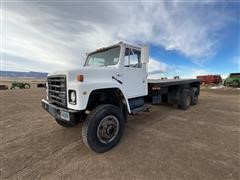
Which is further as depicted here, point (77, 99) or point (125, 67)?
point (125, 67)

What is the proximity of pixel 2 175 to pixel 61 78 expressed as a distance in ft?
6.59

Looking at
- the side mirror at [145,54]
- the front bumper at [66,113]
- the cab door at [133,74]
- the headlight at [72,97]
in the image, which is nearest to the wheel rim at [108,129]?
the front bumper at [66,113]

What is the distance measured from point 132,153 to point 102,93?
5.01 ft

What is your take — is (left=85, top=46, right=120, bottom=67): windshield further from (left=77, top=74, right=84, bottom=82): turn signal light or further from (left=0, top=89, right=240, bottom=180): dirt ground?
(left=0, top=89, right=240, bottom=180): dirt ground

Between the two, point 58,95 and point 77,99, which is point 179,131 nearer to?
point 77,99

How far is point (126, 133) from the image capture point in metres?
4.21

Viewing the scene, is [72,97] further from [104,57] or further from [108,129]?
[104,57]

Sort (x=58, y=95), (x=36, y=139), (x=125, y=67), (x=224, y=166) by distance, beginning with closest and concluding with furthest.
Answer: (x=224, y=166)
(x=58, y=95)
(x=36, y=139)
(x=125, y=67)

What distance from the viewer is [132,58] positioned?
4.37 meters

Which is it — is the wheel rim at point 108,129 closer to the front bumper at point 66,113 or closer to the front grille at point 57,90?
the front bumper at point 66,113

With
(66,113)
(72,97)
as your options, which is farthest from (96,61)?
(66,113)

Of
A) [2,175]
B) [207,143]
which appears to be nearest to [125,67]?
[207,143]

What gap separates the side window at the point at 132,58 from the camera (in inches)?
164

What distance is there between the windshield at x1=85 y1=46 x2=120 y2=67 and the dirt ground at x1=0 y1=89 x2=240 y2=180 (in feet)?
6.79
